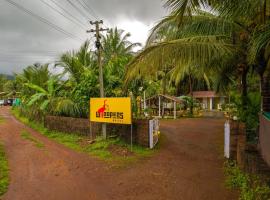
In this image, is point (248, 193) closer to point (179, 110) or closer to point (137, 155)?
point (137, 155)

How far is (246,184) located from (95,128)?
24.4ft

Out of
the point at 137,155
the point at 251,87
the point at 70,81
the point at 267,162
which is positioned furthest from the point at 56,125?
the point at 251,87

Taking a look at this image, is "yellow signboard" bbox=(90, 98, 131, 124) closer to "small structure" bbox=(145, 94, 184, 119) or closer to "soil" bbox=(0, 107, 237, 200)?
"soil" bbox=(0, 107, 237, 200)

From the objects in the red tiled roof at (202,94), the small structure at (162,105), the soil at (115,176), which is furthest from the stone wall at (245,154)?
the red tiled roof at (202,94)

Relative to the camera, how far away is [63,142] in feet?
38.3

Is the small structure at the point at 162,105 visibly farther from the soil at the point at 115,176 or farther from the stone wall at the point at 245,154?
the stone wall at the point at 245,154

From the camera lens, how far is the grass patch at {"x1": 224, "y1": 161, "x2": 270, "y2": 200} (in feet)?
16.0

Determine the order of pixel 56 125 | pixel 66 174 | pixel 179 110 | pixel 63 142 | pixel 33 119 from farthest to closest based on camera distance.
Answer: pixel 179 110 < pixel 33 119 < pixel 56 125 < pixel 63 142 < pixel 66 174

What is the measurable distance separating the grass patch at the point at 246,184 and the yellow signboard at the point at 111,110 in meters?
4.12

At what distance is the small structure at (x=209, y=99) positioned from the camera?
1393 inches

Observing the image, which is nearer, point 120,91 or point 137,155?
point 137,155

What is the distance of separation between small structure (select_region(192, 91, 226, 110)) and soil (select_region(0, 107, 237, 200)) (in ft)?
85.0

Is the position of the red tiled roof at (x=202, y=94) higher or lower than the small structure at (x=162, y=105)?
higher

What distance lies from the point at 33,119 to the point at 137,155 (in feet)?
38.0
